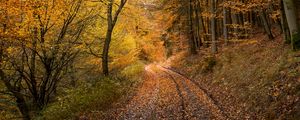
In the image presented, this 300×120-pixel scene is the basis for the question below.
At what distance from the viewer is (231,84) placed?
15.5 m

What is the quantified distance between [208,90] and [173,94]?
213cm

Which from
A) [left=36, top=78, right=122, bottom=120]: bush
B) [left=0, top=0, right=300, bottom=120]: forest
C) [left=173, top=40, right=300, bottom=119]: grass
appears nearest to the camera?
[left=173, top=40, right=300, bottom=119]: grass

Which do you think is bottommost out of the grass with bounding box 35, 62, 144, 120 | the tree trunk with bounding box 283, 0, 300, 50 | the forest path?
the forest path

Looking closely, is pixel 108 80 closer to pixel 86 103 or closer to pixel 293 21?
pixel 86 103

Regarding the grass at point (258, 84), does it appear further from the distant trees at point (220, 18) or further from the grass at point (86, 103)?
the grass at point (86, 103)

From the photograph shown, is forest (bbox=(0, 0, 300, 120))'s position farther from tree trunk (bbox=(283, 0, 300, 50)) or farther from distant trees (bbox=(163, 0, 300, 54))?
distant trees (bbox=(163, 0, 300, 54))

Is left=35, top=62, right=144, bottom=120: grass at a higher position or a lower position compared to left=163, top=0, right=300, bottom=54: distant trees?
lower

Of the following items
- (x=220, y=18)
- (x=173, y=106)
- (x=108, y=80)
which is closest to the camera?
(x=173, y=106)

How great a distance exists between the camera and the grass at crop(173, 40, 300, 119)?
31.5 feet

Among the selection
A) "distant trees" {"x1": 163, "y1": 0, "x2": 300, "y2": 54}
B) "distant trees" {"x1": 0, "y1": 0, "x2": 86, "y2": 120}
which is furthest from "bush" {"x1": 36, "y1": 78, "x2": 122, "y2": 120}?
"distant trees" {"x1": 163, "y1": 0, "x2": 300, "y2": 54}

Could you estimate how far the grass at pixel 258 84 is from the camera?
31.5 ft

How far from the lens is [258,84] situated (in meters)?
12.4

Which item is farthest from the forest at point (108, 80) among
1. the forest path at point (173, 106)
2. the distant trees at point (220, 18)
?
the distant trees at point (220, 18)

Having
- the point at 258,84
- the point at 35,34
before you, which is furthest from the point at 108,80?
the point at 258,84
